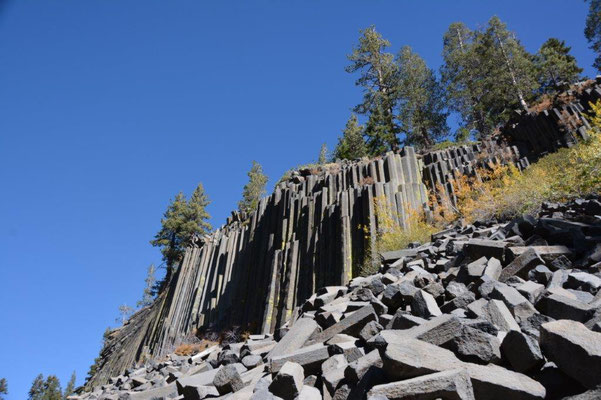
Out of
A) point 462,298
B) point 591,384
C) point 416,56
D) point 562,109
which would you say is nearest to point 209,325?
point 462,298

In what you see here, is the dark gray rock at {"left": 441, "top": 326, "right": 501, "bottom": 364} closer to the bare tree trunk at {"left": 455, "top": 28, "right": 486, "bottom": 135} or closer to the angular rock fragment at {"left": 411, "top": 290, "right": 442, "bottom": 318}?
the angular rock fragment at {"left": 411, "top": 290, "right": 442, "bottom": 318}

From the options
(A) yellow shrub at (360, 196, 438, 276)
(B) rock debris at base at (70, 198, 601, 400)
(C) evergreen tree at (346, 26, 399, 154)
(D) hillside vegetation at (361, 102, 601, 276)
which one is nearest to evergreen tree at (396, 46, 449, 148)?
(C) evergreen tree at (346, 26, 399, 154)

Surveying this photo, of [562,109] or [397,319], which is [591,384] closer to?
[397,319]

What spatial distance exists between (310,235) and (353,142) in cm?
2050

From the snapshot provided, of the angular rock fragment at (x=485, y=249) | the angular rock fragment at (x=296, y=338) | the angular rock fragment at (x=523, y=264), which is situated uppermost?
the angular rock fragment at (x=485, y=249)

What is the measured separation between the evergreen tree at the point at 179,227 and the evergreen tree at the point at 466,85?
88.2 feet

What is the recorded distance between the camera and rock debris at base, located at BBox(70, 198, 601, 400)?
200cm

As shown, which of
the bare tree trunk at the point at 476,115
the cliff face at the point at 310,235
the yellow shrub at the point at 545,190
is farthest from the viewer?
the bare tree trunk at the point at 476,115

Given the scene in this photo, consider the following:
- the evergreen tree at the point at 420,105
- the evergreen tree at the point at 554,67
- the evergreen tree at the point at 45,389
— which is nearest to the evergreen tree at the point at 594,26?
the evergreen tree at the point at 554,67

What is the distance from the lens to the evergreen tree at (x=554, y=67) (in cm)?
3058

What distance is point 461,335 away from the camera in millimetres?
2381

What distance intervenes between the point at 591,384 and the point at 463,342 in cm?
68

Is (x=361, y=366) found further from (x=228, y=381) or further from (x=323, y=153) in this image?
(x=323, y=153)

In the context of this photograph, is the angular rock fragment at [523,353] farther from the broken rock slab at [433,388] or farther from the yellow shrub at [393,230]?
the yellow shrub at [393,230]
